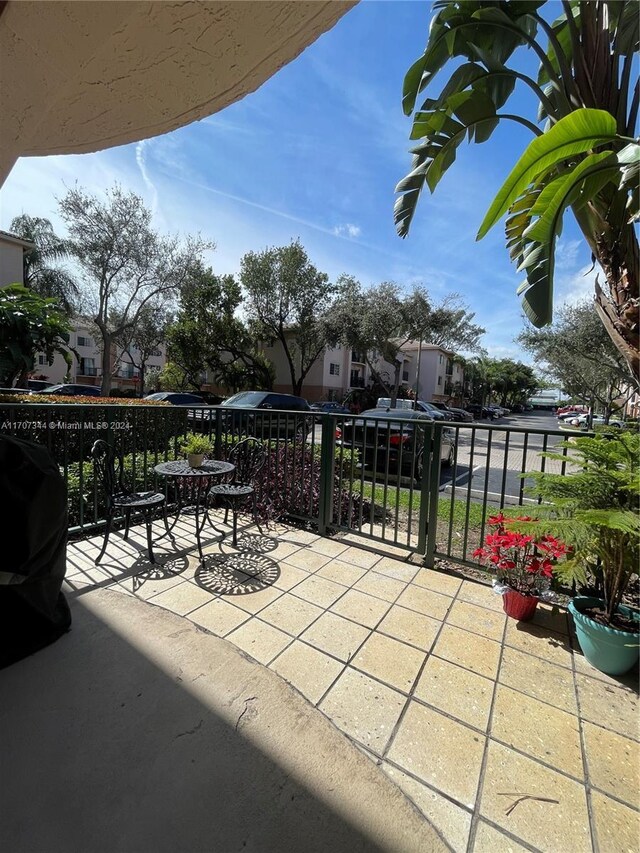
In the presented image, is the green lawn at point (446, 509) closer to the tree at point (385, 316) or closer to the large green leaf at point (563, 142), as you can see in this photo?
the large green leaf at point (563, 142)

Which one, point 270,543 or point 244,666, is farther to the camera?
point 270,543

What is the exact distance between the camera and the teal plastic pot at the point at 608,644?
1947mm

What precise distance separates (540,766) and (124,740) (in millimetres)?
1736

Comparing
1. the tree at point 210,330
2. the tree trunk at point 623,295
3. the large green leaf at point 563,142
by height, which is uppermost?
the tree at point 210,330

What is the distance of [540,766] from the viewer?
1494 mm

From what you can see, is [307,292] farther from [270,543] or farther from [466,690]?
[466,690]

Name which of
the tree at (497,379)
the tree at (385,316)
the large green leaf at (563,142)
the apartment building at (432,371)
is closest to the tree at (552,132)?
the large green leaf at (563,142)

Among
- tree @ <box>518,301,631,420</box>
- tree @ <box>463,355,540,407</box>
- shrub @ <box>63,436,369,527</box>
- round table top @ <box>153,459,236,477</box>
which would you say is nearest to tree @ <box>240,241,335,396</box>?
tree @ <box>518,301,631,420</box>

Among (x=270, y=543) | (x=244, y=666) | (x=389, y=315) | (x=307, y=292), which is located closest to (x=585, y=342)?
(x=389, y=315)

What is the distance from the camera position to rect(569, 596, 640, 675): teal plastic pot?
6.39 ft

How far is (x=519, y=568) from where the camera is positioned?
2502 millimetres

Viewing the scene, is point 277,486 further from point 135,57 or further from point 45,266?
point 45,266

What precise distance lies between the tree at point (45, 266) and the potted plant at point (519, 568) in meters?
23.5

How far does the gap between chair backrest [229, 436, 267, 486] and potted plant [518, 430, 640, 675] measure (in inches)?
107
